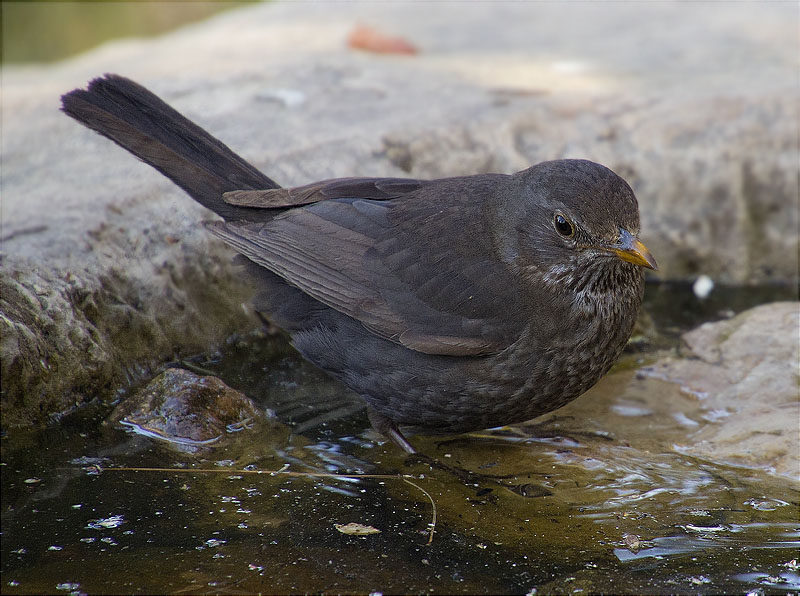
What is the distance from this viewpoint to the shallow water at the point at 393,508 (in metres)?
2.98

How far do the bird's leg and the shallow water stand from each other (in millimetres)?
54

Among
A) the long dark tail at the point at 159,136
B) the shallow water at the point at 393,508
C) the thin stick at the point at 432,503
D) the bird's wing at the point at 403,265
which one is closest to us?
the shallow water at the point at 393,508

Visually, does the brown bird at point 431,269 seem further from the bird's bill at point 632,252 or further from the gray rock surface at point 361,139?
the gray rock surface at point 361,139

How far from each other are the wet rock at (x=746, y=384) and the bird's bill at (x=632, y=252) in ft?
3.25

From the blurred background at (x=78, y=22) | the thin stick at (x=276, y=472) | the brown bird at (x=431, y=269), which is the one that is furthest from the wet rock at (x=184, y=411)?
the blurred background at (x=78, y=22)

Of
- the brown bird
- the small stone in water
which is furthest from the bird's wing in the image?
the small stone in water

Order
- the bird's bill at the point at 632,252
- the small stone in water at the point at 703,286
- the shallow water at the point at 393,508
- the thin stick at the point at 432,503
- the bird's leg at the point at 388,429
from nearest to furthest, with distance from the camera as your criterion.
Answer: the shallow water at the point at 393,508 → the thin stick at the point at 432,503 → the bird's bill at the point at 632,252 → the bird's leg at the point at 388,429 → the small stone in water at the point at 703,286

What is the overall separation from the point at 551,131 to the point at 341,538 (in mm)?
3666

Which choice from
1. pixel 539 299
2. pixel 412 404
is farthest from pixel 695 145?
pixel 412 404

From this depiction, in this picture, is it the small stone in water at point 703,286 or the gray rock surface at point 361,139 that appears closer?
the gray rock surface at point 361,139

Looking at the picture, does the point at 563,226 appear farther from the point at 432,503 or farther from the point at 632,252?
the point at 432,503

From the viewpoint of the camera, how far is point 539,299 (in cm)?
384

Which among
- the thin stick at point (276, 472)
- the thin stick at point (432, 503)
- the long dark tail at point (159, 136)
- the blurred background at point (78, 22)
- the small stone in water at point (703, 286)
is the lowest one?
the thin stick at point (432, 503)

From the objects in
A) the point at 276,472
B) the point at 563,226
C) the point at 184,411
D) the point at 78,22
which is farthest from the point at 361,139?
the point at 78,22
